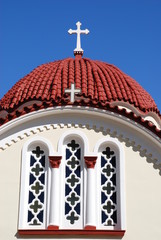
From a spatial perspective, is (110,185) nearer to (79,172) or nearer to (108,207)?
(108,207)

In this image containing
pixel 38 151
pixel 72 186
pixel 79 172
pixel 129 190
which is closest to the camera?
pixel 129 190

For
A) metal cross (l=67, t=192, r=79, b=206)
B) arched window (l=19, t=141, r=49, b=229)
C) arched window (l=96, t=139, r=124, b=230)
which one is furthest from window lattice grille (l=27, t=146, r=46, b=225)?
arched window (l=96, t=139, r=124, b=230)

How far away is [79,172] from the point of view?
10.7m

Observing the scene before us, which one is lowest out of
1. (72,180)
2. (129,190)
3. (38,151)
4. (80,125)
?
(129,190)

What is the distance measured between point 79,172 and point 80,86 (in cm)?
393

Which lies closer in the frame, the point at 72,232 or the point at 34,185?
the point at 72,232

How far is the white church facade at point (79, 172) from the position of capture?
10.1 m

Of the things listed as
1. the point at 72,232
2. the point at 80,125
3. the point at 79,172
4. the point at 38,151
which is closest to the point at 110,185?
the point at 79,172

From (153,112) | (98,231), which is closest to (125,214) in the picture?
(98,231)

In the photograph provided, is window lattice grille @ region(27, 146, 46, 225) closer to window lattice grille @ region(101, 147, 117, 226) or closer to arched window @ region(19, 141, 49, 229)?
arched window @ region(19, 141, 49, 229)

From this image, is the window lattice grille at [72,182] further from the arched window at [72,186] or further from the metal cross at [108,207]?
the metal cross at [108,207]

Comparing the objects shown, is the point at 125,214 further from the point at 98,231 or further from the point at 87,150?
the point at 87,150

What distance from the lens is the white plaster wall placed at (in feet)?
33.1

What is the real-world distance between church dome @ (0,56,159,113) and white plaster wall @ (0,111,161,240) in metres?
2.82
